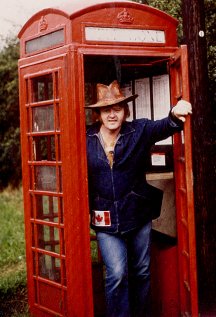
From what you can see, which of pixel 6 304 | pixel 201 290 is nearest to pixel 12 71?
pixel 6 304

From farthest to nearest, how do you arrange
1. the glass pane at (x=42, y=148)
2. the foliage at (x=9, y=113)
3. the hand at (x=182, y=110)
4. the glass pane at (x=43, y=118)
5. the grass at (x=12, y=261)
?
the foliage at (x=9, y=113) → the grass at (x=12, y=261) → the glass pane at (x=42, y=148) → the glass pane at (x=43, y=118) → the hand at (x=182, y=110)

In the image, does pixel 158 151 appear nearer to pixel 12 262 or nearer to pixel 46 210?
pixel 46 210

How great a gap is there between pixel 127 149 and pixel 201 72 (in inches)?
41.7

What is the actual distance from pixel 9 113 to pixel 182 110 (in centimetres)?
936

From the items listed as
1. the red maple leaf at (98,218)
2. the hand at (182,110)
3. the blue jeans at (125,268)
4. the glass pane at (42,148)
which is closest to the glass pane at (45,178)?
the glass pane at (42,148)

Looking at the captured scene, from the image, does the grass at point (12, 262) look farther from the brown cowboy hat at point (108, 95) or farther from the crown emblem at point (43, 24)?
the crown emblem at point (43, 24)

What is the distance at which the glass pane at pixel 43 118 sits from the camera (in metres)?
4.16

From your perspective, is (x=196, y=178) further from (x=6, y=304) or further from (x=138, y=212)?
(x=6, y=304)

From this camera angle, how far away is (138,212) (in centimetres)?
401

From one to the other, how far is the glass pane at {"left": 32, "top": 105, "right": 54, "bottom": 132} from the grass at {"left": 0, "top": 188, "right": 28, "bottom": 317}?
70.2 inches

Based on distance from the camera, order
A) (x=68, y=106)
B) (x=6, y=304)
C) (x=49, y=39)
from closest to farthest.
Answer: (x=68, y=106)
(x=49, y=39)
(x=6, y=304)

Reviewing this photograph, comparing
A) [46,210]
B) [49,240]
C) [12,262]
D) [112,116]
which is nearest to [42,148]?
[46,210]

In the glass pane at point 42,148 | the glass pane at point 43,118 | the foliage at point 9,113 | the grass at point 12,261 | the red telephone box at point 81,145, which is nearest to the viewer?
the red telephone box at point 81,145

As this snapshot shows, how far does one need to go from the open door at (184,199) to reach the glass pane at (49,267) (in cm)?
102
